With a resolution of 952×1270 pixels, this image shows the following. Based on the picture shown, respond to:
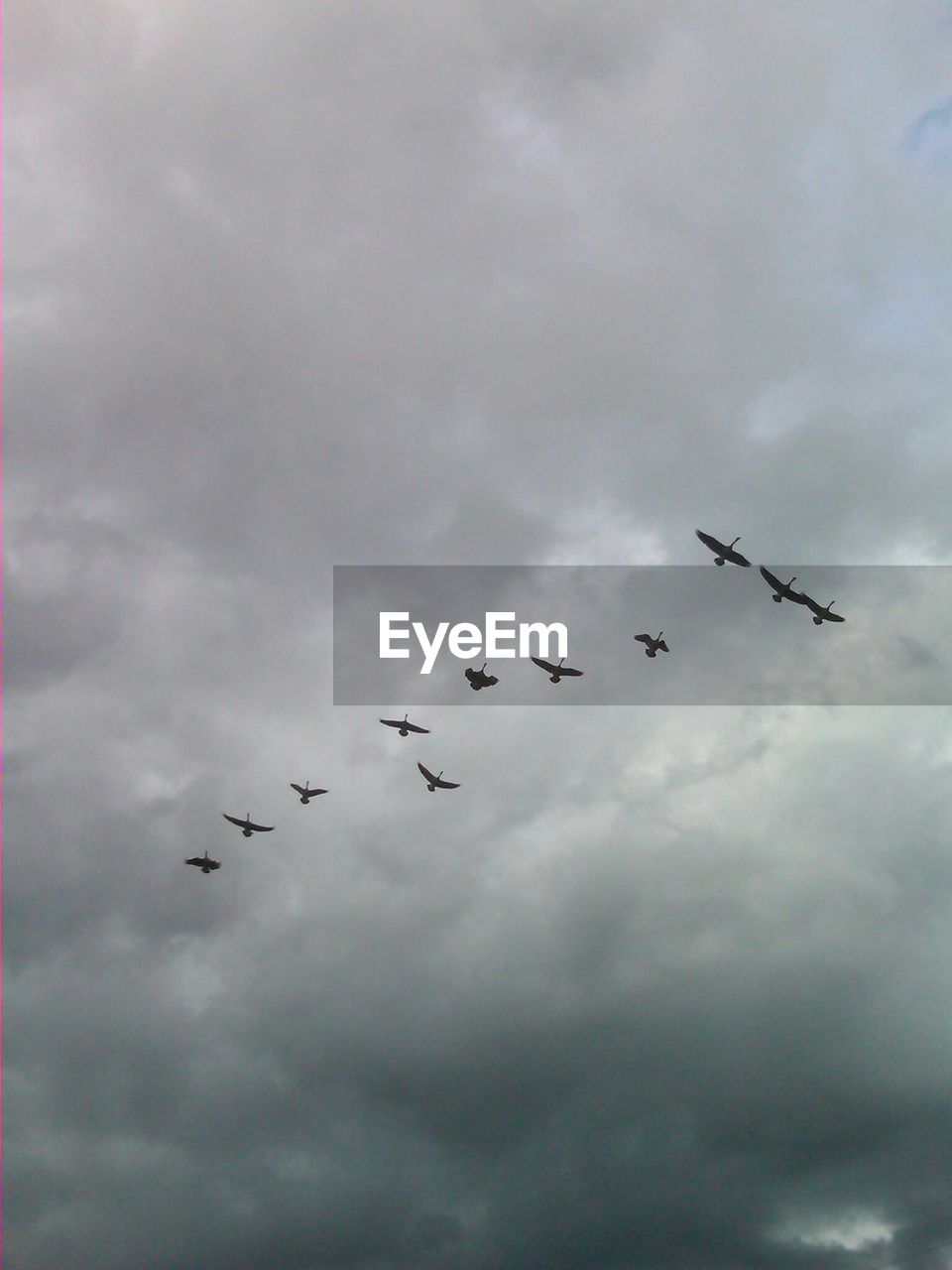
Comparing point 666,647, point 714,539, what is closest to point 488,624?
point 666,647

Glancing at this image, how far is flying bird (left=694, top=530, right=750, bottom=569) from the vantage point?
157m

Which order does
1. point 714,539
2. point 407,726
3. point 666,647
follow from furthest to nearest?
point 407,726 → point 666,647 → point 714,539

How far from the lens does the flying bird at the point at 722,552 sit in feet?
516

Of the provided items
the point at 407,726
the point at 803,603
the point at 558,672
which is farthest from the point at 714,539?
the point at 407,726

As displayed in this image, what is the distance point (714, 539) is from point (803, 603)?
1303 centimetres

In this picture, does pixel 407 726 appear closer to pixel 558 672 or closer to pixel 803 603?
pixel 558 672

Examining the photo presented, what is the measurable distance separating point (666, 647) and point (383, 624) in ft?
119

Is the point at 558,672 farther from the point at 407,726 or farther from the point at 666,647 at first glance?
the point at 407,726

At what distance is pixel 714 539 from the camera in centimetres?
15925

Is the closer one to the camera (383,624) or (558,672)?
(383,624)

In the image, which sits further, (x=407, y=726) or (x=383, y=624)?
(x=407, y=726)

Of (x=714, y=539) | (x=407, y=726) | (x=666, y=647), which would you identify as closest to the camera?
(x=714, y=539)

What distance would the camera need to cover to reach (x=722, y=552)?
158375 millimetres

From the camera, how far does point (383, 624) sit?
166125 millimetres
